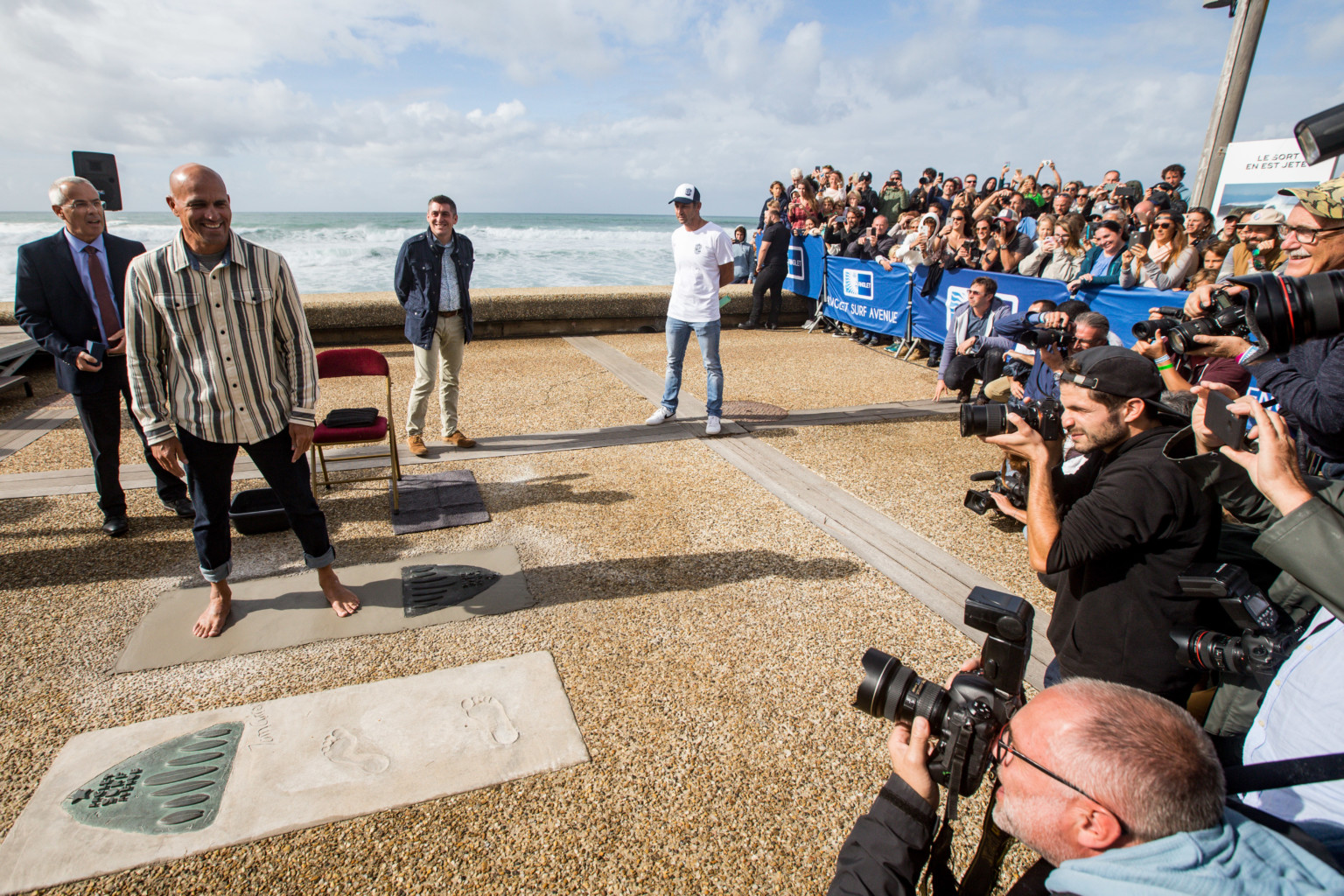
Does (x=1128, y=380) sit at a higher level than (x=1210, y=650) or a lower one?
higher

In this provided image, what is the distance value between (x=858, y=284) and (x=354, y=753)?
32.7ft

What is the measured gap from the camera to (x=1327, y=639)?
1.58m

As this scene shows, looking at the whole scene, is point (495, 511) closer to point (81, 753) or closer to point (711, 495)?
point (711, 495)

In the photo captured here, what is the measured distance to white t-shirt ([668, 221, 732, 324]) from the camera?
19.6 ft

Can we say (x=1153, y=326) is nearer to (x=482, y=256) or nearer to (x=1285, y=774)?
(x=1285, y=774)

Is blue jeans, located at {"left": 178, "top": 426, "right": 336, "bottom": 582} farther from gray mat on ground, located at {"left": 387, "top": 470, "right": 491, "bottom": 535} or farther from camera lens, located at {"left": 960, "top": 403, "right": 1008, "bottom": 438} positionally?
camera lens, located at {"left": 960, "top": 403, "right": 1008, "bottom": 438}

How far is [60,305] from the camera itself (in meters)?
4.09

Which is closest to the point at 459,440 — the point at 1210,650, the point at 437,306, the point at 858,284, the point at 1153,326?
the point at 437,306

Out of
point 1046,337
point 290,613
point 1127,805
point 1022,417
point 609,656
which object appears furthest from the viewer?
point 1046,337

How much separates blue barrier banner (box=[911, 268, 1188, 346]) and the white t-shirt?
313 cm

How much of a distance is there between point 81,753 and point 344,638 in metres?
0.99

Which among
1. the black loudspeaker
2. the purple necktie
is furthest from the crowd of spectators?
the black loudspeaker

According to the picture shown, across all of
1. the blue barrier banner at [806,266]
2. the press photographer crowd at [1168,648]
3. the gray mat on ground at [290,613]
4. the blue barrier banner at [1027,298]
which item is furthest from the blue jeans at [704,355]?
the blue barrier banner at [806,266]

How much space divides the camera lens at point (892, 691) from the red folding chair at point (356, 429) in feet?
12.1
